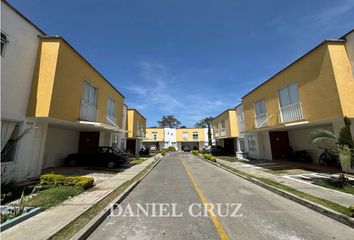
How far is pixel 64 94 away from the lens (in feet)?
36.0

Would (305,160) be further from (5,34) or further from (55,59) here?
(5,34)

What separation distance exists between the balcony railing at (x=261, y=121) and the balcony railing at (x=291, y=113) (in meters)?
2.25

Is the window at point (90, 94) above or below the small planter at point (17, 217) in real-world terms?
above

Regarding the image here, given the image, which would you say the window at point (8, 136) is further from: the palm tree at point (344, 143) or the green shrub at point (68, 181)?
the palm tree at point (344, 143)

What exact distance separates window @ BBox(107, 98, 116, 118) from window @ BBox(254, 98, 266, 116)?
54.6 feet

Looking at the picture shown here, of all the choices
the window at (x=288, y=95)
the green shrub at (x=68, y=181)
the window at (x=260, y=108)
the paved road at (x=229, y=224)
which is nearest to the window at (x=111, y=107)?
the green shrub at (x=68, y=181)

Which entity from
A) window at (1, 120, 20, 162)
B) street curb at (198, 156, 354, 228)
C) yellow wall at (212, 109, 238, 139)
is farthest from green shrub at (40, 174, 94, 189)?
yellow wall at (212, 109, 238, 139)

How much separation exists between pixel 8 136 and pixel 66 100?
3459 millimetres

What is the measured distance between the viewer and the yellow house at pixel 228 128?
2989cm

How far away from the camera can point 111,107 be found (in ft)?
64.7

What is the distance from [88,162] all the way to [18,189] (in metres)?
8.14

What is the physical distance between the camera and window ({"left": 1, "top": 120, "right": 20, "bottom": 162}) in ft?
27.8

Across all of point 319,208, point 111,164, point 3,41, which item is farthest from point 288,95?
point 3,41

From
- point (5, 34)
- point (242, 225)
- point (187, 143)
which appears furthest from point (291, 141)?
point (187, 143)
